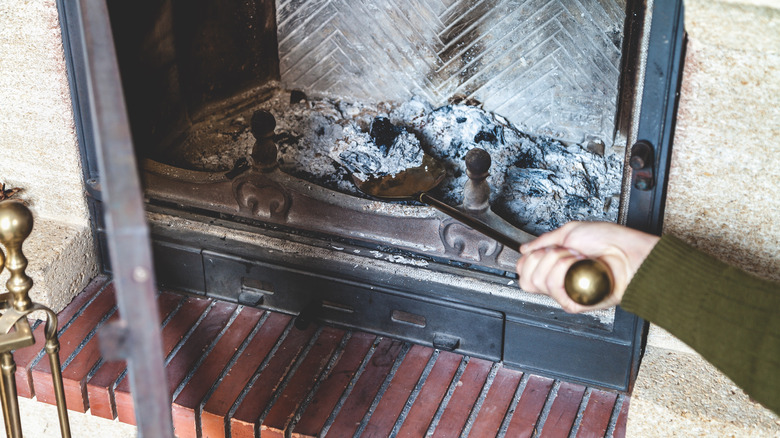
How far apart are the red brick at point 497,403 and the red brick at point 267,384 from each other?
330 millimetres

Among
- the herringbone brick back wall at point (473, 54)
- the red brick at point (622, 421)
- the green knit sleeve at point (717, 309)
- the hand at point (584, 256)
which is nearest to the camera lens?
the green knit sleeve at point (717, 309)

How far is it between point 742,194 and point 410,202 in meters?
0.52

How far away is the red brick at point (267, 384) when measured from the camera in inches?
49.5

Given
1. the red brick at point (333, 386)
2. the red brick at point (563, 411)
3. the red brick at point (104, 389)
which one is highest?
the red brick at point (104, 389)

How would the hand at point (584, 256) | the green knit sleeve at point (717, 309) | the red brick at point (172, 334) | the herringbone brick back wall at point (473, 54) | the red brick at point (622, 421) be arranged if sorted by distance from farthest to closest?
the herringbone brick back wall at point (473, 54) < the red brick at point (172, 334) < the red brick at point (622, 421) < the hand at point (584, 256) < the green knit sleeve at point (717, 309)

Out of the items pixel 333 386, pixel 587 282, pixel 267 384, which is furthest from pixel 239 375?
pixel 587 282

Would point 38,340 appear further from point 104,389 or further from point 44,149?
point 44,149

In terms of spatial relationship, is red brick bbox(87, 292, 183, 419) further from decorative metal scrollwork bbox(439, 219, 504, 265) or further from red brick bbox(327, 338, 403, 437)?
Answer: decorative metal scrollwork bbox(439, 219, 504, 265)

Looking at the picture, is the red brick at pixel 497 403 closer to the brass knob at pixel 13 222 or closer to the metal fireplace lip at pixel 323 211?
the metal fireplace lip at pixel 323 211

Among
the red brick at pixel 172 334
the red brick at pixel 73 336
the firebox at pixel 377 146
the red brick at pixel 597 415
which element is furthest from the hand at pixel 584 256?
the red brick at pixel 73 336

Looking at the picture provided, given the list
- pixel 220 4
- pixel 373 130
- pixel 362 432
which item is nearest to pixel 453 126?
pixel 373 130

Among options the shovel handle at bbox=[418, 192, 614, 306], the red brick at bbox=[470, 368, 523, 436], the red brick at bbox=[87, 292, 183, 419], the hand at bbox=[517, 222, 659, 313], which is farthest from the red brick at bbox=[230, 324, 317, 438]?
the shovel handle at bbox=[418, 192, 614, 306]

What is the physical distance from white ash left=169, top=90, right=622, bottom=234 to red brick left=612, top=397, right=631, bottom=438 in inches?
12.1

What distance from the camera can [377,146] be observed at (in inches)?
59.5
